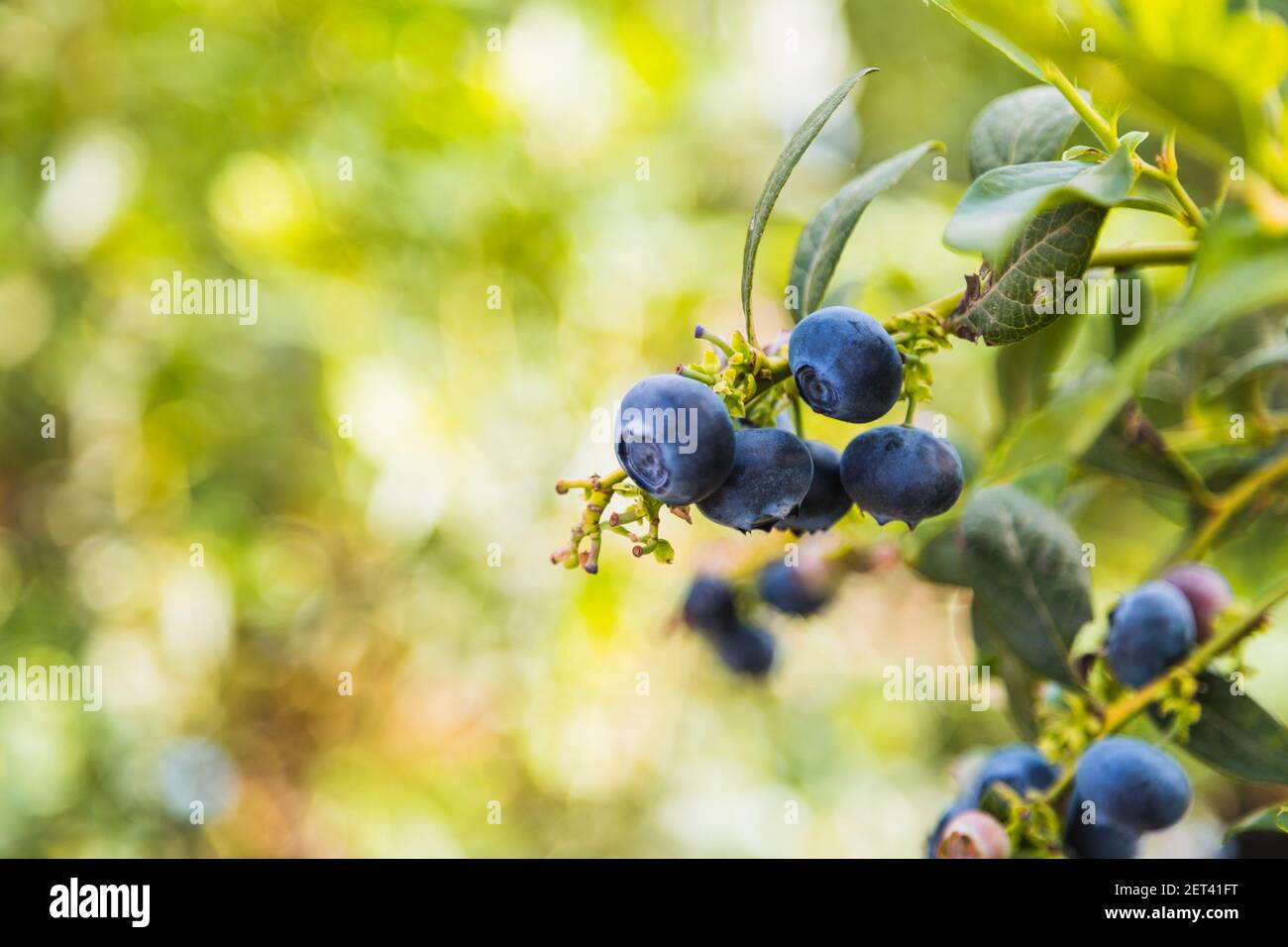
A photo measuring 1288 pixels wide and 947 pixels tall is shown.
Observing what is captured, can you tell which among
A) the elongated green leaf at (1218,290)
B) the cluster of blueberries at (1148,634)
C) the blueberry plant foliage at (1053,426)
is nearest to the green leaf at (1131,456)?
the blueberry plant foliage at (1053,426)

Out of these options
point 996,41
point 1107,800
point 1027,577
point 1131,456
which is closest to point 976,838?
point 1107,800

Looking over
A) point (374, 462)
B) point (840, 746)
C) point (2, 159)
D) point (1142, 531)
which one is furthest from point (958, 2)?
point (2, 159)

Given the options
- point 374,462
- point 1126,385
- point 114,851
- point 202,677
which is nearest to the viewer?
point 1126,385

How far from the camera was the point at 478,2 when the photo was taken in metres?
2.33

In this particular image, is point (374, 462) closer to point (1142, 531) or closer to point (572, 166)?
point (572, 166)

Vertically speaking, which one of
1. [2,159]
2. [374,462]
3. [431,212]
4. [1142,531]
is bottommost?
[1142,531]

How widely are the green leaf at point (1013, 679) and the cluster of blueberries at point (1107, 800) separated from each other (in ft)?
0.44

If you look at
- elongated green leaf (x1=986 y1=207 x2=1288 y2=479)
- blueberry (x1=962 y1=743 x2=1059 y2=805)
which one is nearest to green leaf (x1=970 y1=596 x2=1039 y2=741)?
blueberry (x1=962 y1=743 x2=1059 y2=805)

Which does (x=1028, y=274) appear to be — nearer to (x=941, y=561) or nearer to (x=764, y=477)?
(x=764, y=477)

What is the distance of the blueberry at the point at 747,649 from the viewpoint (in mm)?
968

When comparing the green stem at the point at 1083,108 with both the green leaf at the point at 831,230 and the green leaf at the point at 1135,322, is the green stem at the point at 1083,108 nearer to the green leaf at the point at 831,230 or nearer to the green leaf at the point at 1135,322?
the green leaf at the point at 831,230

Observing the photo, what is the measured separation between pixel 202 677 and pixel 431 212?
49.0 inches

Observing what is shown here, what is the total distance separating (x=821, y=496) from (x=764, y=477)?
0.32ft

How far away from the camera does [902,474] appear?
492 millimetres
